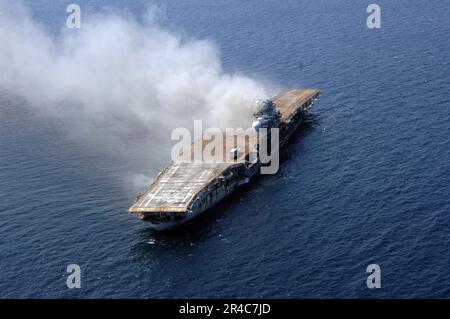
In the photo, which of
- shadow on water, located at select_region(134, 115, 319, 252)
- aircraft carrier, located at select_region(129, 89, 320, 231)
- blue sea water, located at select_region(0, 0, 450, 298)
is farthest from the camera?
aircraft carrier, located at select_region(129, 89, 320, 231)

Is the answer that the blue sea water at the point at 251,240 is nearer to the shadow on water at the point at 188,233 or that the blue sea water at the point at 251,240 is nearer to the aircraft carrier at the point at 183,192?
the shadow on water at the point at 188,233

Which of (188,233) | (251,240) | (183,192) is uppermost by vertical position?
(183,192)

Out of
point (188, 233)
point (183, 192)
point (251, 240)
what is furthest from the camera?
point (183, 192)

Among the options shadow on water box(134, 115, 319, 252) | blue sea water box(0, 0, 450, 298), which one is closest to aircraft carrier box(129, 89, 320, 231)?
shadow on water box(134, 115, 319, 252)

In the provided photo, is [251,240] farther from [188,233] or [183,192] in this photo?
[183,192]

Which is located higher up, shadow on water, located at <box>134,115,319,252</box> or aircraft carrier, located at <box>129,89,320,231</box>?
aircraft carrier, located at <box>129,89,320,231</box>

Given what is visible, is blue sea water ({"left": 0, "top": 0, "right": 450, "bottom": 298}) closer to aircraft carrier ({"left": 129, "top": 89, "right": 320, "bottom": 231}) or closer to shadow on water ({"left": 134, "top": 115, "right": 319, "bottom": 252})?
shadow on water ({"left": 134, "top": 115, "right": 319, "bottom": 252})

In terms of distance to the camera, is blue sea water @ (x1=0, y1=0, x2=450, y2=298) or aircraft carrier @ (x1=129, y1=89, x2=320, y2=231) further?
aircraft carrier @ (x1=129, y1=89, x2=320, y2=231)

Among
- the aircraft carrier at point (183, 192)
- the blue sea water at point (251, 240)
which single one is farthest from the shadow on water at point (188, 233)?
the aircraft carrier at point (183, 192)

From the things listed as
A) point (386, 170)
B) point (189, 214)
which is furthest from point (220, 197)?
point (386, 170)

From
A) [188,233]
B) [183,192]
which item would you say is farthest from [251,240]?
[183,192]
